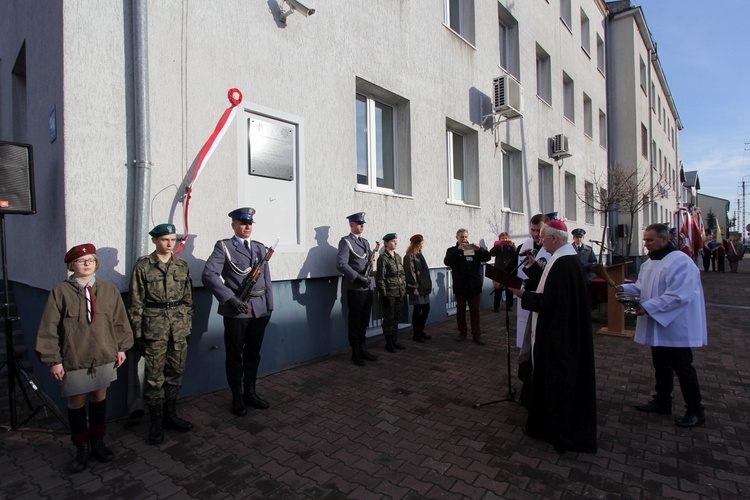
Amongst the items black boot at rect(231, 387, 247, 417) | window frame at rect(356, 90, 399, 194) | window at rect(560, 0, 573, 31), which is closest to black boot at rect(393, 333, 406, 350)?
window frame at rect(356, 90, 399, 194)

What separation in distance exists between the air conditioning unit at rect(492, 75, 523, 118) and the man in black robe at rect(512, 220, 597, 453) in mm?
6799

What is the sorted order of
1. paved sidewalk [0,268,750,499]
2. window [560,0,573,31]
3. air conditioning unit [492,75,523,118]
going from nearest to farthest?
paved sidewalk [0,268,750,499], air conditioning unit [492,75,523,118], window [560,0,573,31]

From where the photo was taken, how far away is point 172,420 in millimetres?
3650

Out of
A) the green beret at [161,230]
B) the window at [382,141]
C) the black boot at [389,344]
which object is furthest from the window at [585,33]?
the green beret at [161,230]

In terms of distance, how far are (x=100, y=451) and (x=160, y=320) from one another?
1.06 m

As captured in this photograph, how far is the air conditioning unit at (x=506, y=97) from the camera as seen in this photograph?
30.1 ft

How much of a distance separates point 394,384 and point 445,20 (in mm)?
7494

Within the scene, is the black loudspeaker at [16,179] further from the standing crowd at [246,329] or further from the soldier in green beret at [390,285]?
the soldier in green beret at [390,285]

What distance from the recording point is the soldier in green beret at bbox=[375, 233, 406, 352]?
5.97 meters

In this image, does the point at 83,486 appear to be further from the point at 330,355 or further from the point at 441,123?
the point at 441,123

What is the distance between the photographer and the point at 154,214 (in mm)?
4035

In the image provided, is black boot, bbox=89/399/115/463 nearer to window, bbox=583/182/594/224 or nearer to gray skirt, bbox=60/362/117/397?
gray skirt, bbox=60/362/117/397

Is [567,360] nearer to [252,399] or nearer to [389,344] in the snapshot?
[252,399]

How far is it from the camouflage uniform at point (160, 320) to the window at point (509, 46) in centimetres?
1026
